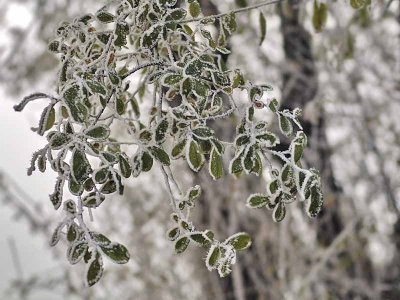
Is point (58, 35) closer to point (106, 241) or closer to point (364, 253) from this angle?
point (106, 241)

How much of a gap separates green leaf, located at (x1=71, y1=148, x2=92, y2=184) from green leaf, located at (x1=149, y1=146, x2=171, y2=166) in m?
0.11

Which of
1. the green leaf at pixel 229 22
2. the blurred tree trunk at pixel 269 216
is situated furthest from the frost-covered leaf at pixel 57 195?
the blurred tree trunk at pixel 269 216


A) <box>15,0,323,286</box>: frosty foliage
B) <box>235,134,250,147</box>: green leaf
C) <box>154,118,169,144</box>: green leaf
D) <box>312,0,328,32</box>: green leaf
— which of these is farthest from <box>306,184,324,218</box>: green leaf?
<box>312,0,328,32</box>: green leaf

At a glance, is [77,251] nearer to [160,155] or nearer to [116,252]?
[116,252]

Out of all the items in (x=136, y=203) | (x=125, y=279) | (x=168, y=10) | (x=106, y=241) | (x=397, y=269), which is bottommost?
(x=397, y=269)

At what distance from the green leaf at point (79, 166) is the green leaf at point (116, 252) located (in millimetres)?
98

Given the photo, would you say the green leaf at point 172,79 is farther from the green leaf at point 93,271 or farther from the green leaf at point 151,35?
the green leaf at point 93,271

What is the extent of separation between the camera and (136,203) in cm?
416

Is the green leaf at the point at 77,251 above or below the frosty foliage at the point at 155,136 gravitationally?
below

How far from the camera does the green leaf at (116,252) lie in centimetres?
83

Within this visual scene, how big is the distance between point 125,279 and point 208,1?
108 inches

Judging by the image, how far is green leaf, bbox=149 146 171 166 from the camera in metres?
0.88

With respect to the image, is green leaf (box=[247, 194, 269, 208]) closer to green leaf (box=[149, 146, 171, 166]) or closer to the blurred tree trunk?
green leaf (box=[149, 146, 171, 166])

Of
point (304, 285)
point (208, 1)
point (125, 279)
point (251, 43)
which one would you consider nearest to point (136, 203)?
point (125, 279)
